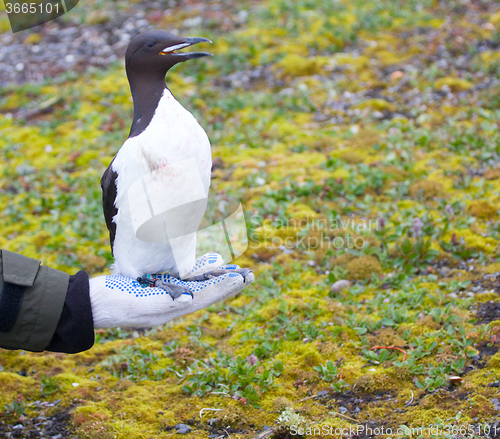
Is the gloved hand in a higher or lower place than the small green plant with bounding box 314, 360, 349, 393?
higher

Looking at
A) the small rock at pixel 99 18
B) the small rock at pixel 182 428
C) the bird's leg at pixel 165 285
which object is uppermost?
the small rock at pixel 99 18

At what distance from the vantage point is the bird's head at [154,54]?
321cm

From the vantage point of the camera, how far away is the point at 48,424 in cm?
381

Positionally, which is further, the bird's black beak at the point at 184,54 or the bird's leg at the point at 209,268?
the bird's leg at the point at 209,268

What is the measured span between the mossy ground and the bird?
1.10 meters

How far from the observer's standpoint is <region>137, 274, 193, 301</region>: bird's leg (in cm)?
319

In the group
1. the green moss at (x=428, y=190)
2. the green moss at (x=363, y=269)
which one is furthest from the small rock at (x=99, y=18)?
the green moss at (x=363, y=269)

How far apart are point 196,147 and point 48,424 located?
2.25m

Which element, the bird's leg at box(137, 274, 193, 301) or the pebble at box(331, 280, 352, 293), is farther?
the pebble at box(331, 280, 352, 293)

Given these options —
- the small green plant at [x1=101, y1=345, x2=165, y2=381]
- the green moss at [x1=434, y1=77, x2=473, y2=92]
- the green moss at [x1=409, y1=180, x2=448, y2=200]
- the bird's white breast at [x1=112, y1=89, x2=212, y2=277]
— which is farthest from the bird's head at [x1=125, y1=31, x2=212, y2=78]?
the green moss at [x1=434, y1=77, x2=473, y2=92]

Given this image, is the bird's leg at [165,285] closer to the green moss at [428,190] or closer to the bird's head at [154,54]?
the bird's head at [154,54]

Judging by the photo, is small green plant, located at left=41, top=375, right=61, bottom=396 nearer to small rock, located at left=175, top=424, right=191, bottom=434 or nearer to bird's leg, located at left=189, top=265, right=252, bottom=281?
small rock, located at left=175, top=424, right=191, bottom=434

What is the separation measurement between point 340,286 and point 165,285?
2.03 meters

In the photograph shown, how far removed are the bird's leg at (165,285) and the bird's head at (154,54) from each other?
1240 millimetres
